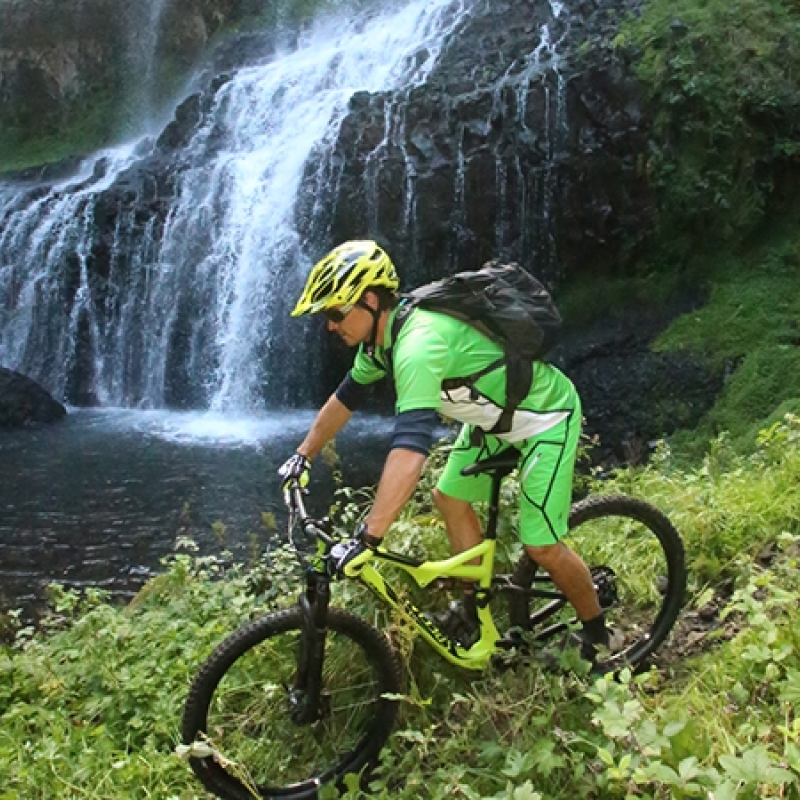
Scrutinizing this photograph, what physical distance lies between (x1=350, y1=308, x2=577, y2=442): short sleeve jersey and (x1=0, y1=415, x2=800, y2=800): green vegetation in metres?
0.95

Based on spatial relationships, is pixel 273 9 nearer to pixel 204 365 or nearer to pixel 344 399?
pixel 204 365

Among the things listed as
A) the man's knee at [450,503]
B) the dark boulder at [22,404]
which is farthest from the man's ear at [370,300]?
the dark boulder at [22,404]

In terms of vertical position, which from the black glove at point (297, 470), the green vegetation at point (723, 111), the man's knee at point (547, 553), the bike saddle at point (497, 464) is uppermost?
the green vegetation at point (723, 111)

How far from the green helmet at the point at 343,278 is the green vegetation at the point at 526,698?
1.36 m

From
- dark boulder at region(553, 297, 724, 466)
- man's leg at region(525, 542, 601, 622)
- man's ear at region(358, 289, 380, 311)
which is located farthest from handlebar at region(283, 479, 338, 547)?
dark boulder at region(553, 297, 724, 466)

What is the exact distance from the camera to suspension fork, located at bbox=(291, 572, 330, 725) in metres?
2.88

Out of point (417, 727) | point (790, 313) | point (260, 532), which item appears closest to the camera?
point (417, 727)

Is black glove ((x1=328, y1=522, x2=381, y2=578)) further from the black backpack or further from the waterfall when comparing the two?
the waterfall

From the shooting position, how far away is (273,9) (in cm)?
2744

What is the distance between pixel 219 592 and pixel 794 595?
10.9ft

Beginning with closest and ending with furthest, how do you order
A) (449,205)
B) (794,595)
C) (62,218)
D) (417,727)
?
(794,595) < (417,727) < (449,205) < (62,218)

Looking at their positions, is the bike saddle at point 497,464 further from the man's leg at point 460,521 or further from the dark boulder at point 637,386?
the dark boulder at point 637,386

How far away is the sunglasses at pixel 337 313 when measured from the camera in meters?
3.01

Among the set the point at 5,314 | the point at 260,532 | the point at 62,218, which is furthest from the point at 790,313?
the point at 5,314
